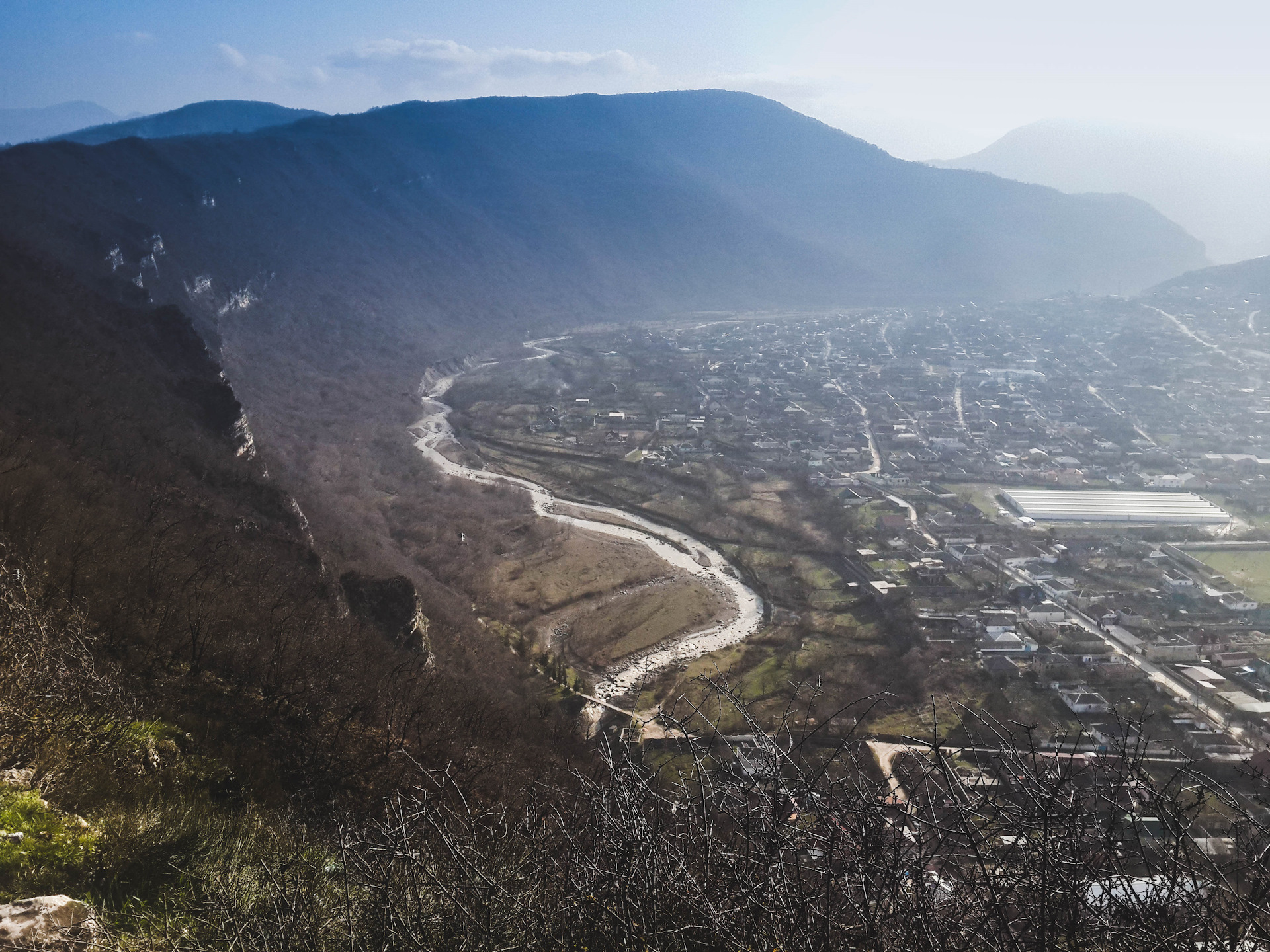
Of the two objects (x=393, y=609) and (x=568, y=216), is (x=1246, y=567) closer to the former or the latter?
(x=393, y=609)

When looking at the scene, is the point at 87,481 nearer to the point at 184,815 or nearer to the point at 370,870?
the point at 184,815

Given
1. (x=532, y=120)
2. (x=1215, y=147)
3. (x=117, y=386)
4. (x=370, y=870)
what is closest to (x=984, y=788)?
(x=370, y=870)

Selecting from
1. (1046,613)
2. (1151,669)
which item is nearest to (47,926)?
(1151,669)

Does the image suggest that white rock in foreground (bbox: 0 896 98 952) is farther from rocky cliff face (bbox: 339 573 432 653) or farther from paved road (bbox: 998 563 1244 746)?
paved road (bbox: 998 563 1244 746)

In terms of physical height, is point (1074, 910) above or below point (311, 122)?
below

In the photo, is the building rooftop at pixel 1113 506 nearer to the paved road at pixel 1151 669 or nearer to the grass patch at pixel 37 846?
the paved road at pixel 1151 669

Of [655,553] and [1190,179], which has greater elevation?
[1190,179]
